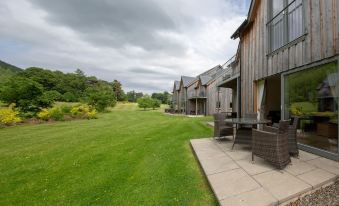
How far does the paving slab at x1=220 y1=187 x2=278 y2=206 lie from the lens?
213 cm

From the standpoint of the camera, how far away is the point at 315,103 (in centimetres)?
433

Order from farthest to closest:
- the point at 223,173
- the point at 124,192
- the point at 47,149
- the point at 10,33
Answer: the point at 10,33 → the point at 47,149 → the point at 223,173 → the point at 124,192

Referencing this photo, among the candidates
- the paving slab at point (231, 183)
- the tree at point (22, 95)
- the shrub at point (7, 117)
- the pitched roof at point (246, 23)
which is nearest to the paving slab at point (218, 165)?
the paving slab at point (231, 183)

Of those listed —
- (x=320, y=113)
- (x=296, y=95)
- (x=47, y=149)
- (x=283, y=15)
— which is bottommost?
(x=47, y=149)

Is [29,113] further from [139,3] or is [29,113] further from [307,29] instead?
[307,29]

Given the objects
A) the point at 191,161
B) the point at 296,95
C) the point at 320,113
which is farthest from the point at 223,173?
the point at 296,95

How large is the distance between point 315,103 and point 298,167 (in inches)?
84.3

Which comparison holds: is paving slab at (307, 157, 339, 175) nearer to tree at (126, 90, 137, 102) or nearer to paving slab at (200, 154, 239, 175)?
paving slab at (200, 154, 239, 175)

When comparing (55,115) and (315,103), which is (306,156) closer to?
(315,103)

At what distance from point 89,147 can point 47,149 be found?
149 cm

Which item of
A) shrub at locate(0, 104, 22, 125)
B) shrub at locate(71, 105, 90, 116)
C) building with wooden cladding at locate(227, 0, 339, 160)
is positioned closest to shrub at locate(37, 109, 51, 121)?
shrub at locate(0, 104, 22, 125)

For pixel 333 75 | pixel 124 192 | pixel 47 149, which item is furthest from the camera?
pixel 47 149

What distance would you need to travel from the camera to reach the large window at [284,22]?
453cm

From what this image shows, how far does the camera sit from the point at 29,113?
47.8 ft
